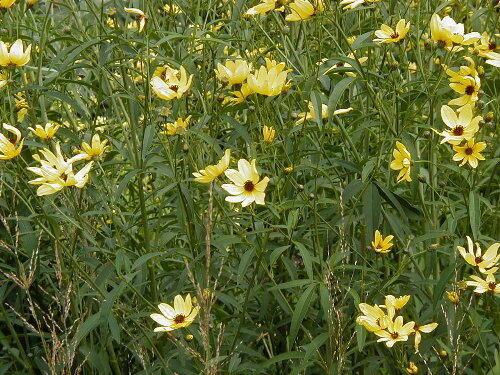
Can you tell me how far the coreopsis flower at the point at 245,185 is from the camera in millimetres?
2254

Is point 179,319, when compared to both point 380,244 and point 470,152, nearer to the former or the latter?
point 380,244

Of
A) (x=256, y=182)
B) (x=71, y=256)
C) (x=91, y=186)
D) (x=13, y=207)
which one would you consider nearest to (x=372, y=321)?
(x=256, y=182)

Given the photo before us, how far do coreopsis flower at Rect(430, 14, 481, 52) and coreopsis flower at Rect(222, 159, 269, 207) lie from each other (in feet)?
2.25

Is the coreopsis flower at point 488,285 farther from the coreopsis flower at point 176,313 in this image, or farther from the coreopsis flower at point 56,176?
the coreopsis flower at point 56,176

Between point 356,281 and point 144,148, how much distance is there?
767 millimetres

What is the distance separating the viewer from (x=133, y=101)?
2.67 metres

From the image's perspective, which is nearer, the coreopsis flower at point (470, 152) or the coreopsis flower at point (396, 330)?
the coreopsis flower at point (396, 330)

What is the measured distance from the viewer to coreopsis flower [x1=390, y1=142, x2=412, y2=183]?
7.89 feet

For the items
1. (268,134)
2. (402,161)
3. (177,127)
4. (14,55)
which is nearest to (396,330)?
(402,161)

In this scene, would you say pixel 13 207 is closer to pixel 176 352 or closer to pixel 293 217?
pixel 176 352

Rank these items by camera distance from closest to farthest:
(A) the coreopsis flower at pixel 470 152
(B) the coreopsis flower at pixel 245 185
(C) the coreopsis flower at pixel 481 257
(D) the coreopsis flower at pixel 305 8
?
(B) the coreopsis flower at pixel 245 185, (C) the coreopsis flower at pixel 481 257, (A) the coreopsis flower at pixel 470 152, (D) the coreopsis flower at pixel 305 8

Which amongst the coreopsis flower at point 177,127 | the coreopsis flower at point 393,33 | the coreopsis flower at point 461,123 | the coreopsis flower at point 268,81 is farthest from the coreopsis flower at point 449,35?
the coreopsis flower at point 177,127

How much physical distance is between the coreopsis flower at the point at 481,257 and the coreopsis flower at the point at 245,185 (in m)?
0.60

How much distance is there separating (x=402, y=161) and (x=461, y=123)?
0.23 m
